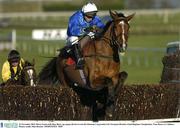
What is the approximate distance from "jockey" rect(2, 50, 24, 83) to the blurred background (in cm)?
48

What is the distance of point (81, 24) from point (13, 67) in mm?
1548

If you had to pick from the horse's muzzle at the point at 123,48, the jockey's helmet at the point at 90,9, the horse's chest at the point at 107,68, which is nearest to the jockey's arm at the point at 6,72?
the jockey's helmet at the point at 90,9

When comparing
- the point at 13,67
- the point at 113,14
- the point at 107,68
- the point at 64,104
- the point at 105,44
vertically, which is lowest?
the point at 64,104

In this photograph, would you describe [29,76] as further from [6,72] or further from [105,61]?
[105,61]

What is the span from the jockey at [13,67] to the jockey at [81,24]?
1.02 m

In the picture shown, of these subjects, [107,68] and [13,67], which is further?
[13,67]

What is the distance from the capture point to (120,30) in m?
8.75

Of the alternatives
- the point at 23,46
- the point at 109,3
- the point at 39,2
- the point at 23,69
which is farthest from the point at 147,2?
the point at 23,69

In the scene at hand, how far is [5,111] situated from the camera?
8.80m

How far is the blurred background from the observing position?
24.3 meters

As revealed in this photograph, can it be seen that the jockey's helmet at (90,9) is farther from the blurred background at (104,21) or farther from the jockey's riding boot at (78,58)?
the jockey's riding boot at (78,58)

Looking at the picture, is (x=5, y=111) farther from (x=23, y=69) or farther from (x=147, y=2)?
(x=147, y=2)

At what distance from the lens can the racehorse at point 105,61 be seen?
8703 millimetres

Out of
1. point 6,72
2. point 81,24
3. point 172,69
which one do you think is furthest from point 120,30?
point 6,72
